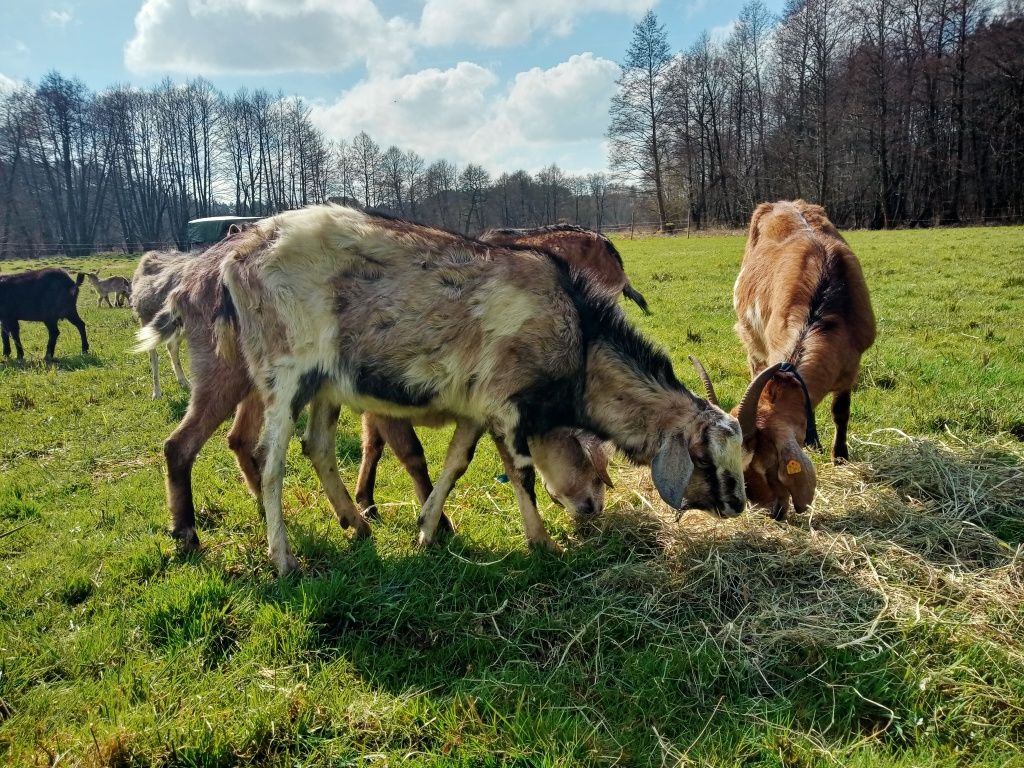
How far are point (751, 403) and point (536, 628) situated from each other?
208 cm

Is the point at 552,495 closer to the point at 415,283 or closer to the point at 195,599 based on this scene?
the point at 415,283

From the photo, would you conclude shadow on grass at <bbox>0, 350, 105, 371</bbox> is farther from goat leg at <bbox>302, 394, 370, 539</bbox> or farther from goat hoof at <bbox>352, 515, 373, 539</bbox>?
goat hoof at <bbox>352, 515, 373, 539</bbox>

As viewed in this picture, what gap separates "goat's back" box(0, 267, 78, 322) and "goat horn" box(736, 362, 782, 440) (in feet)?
44.0

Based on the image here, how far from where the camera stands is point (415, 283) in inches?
156

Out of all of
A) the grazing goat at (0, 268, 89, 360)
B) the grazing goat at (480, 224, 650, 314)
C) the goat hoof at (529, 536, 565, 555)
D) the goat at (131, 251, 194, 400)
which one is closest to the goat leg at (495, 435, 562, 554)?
the goat hoof at (529, 536, 565, 555)

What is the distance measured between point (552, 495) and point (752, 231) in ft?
17.3

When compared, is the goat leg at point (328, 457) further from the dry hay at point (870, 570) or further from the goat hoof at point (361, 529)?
the dry hay at point (870, 570)

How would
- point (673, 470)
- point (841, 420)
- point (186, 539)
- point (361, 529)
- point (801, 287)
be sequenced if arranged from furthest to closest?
point (801, 287), point (841, 420), point (361, 529), point (186, 539), point (673, 470)

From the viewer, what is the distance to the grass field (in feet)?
7.89

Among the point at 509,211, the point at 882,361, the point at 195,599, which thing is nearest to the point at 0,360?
the point at 195,599

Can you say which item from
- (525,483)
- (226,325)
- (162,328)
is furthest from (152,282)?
(525,483)

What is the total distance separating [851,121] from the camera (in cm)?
4019

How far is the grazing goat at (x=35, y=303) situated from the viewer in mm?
12180

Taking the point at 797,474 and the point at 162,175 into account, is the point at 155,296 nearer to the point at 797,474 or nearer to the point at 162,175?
the point at 797,474
